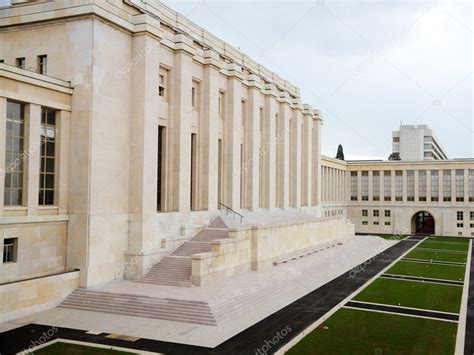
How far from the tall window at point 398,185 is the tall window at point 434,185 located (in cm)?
458

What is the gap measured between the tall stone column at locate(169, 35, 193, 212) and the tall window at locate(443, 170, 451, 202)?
54021 mm

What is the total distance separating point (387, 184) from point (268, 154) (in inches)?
1518

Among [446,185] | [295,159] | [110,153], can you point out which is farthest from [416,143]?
[110,153]

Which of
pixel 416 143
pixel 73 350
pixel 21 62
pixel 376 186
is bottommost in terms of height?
pixel 73 350

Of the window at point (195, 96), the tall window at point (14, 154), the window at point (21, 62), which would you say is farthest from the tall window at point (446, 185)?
the tall window at point (14, 154)

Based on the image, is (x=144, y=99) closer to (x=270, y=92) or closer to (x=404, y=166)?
(x=270, y=92)

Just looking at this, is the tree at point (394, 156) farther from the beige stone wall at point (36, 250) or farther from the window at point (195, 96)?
the beige stone wall at point (36, 250)

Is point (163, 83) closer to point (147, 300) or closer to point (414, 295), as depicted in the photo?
point (147, 300)

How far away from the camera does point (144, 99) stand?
28172mm

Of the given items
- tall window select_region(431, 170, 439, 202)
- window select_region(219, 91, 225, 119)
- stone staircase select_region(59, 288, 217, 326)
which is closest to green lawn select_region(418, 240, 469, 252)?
tall window select_region(431, 170, 439, 202)

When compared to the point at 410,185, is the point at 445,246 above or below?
below

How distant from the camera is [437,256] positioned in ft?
152

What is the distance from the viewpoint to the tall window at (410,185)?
75750mm

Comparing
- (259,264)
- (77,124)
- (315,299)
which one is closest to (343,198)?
(259,264)
